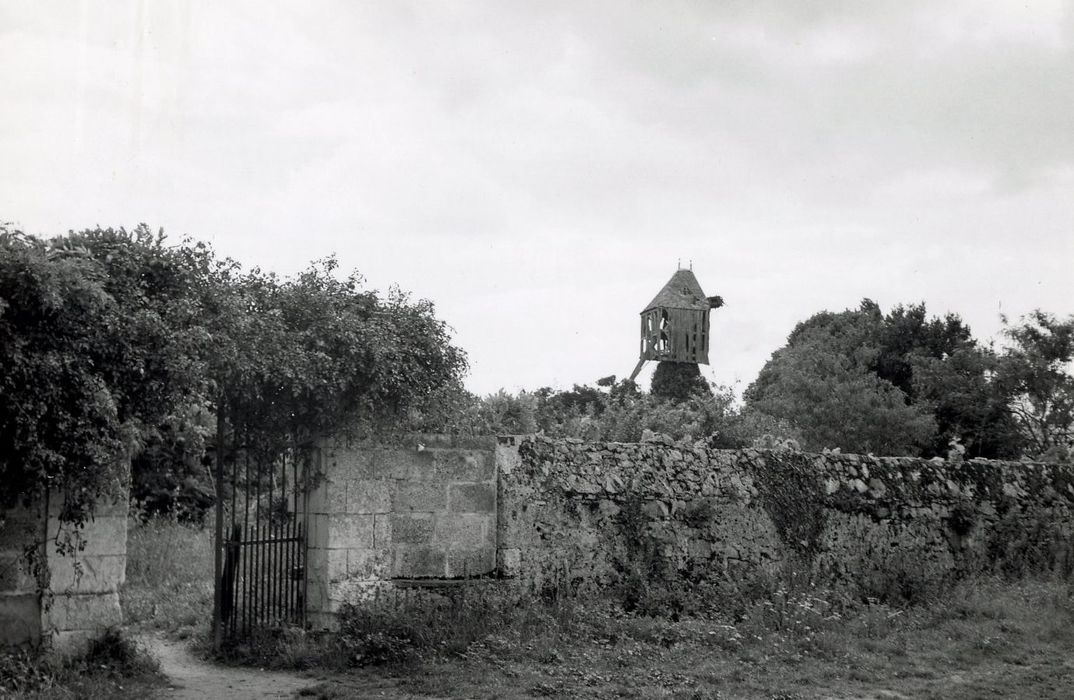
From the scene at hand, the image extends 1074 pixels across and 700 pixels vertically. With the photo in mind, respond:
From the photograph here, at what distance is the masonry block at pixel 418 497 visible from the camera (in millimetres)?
9125

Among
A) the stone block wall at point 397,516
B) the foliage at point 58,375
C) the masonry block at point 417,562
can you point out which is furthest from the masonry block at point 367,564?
the foliage at point 58,375

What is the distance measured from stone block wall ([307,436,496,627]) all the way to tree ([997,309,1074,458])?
26.2 meters

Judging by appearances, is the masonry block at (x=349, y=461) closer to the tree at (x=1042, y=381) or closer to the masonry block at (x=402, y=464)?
the masonry block at (x=402, y=464)

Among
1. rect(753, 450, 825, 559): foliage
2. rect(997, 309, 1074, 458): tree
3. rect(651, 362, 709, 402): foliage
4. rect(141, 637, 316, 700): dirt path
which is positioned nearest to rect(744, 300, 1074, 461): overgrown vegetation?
rect(997, 309, 1074, 458): tree

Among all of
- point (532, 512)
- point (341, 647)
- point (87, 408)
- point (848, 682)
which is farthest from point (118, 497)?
point (848, 682)

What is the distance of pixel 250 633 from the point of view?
28.3 feet

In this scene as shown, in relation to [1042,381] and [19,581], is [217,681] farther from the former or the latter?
[1042,381]

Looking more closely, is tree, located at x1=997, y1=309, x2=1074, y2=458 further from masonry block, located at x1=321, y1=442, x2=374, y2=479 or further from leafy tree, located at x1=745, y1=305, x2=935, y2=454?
masonry block, located at x1=321, y1=442, x2=374, y2=479

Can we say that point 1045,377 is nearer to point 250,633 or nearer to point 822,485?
point 822,485

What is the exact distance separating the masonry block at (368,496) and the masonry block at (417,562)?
460 millimetres

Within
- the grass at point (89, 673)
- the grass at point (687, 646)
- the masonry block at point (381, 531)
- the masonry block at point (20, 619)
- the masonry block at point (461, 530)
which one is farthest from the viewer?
the masonry block at point (461, 530)

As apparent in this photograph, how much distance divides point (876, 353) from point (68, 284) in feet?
107

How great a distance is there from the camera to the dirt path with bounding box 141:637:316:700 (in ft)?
24.0

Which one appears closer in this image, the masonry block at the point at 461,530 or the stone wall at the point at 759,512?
the masonry block at the point at 461,530
